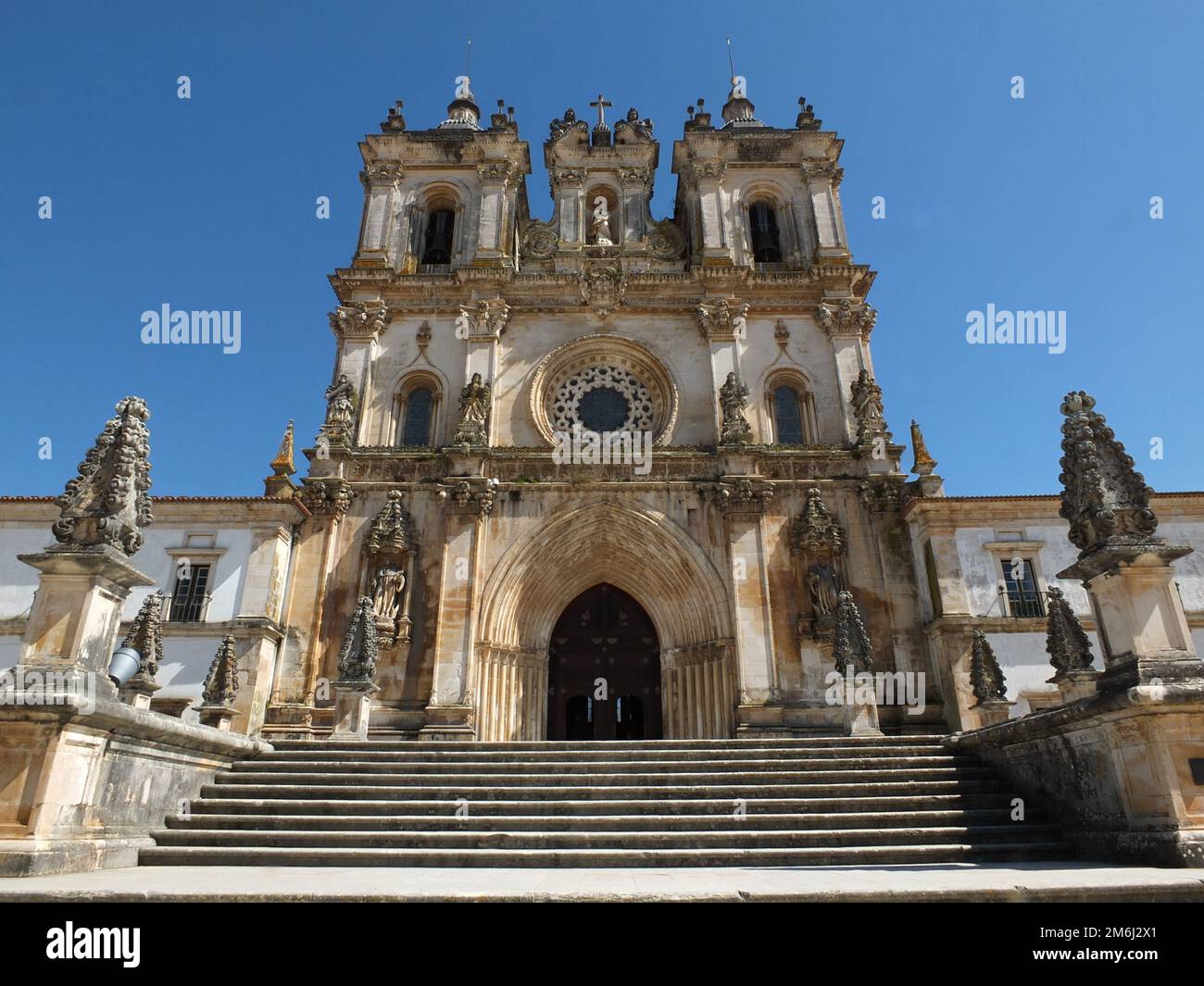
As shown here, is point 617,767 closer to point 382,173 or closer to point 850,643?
point 850,643

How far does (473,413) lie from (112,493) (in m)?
12.2

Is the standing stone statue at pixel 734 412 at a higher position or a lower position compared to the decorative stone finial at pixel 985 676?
higher

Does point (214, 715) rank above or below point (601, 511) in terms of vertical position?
below

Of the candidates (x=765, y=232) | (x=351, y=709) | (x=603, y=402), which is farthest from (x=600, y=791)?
(x=765, y=232)

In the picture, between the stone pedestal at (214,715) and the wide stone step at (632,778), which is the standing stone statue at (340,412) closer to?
the stone pedestal at (214,715)

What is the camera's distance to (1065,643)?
13281mm

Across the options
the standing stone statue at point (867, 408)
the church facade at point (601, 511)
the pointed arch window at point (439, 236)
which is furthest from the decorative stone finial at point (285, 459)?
the standing stone statue at point (867, 408)

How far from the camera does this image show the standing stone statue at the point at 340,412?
65.0ft

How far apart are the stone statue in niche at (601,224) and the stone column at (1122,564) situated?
57.3ft

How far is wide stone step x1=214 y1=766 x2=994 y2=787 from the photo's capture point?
10.9 meters

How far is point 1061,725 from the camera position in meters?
8.67
